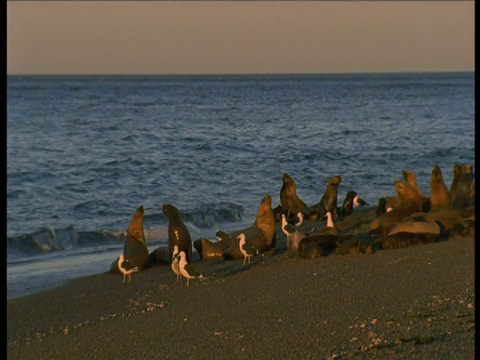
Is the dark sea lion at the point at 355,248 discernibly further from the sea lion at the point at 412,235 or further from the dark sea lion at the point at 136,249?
the dark sea lion at the point at 136,249

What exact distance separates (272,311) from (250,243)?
4929mm

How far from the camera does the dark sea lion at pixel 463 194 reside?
53.6ft

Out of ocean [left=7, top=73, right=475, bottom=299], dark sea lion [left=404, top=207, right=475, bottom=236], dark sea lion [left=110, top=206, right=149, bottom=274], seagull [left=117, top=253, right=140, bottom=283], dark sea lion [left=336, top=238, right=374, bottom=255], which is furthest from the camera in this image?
ocean [left=7, top=73, right=475, bottom=299]

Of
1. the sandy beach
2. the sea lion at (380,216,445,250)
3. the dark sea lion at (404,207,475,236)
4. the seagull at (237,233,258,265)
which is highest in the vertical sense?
the dark sea lion at (404,207,475,236)

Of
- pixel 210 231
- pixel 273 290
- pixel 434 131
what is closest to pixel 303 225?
pixel 210 231

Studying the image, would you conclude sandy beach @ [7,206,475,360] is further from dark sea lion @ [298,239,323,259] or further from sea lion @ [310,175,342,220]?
sea lion @ [310,175,342,220]

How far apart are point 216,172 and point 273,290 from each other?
19.8 m

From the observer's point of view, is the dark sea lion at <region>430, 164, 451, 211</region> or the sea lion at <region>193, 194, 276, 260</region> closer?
the sea lion at <region>193, 194, 276, 260</region>

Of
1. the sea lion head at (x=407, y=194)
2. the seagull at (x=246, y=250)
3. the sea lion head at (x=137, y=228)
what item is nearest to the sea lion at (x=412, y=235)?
the sea lion head at (x=407, y=194)

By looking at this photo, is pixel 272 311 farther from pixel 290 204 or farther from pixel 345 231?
pixel 290 204

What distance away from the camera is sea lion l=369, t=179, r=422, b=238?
49.2 ft

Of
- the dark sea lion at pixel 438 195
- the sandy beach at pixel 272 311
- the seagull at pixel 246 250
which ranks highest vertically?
the dark sea lion at pixel 438 195

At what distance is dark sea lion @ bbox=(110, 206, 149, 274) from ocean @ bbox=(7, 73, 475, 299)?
2.19 feet

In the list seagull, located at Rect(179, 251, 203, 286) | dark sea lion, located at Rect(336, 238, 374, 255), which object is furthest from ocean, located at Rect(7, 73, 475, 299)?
dark sea lion, located at Rect(336, 238, 374, 255)
